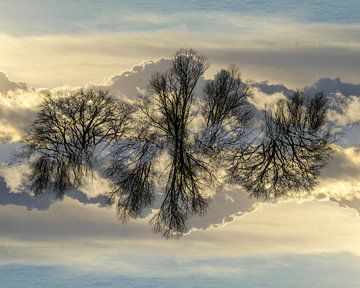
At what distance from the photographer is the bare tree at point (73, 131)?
40000 mm

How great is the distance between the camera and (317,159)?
134 ft

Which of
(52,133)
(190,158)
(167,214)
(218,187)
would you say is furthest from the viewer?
(52,133)

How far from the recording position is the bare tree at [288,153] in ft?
124

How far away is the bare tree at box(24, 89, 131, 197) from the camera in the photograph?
131 feet

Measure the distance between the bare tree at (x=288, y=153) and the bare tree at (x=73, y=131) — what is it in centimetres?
689

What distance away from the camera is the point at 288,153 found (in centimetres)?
4066

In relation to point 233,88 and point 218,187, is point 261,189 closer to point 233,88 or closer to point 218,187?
point 218,187

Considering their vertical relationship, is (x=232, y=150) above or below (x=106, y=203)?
above

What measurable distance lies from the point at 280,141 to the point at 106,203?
10.3 metres

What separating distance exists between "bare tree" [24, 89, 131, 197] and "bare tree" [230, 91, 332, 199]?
22.6 feet

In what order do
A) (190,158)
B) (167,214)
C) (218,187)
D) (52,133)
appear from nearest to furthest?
(167,214), (218,187), (190,158), (52,133)

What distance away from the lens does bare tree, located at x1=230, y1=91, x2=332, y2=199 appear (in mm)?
37656

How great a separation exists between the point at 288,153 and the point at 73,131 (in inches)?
417

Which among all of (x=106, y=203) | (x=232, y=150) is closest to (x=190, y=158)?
(x=232, y=150)
